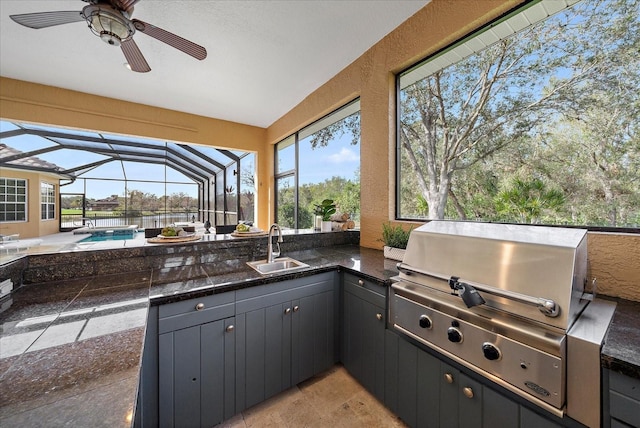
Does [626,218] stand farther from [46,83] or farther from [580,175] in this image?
[46,83]

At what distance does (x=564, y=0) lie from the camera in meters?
1.37

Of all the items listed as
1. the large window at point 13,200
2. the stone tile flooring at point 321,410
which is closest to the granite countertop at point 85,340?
the stone tile flooring at point 321,410

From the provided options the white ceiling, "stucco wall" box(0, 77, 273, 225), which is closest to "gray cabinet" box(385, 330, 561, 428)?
the white ceiling

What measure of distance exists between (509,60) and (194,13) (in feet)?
8.22

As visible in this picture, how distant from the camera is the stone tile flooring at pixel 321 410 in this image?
1437 mm

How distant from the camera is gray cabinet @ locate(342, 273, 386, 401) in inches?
58.6

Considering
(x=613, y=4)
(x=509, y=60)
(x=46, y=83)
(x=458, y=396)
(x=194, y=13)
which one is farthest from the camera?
(x=46, y=83)

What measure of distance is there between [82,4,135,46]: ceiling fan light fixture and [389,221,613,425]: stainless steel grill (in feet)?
7.65

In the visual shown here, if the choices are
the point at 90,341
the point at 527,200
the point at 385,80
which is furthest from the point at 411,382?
the point at 385,80

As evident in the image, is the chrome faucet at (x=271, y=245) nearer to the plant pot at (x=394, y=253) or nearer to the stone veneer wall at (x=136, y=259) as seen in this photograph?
the stone veneer wall at (x=136, y=259)

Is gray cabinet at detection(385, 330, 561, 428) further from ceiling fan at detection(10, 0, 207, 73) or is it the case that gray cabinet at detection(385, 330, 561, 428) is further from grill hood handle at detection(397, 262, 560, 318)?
ceiling fan at detection(10, 0, 207, 73)

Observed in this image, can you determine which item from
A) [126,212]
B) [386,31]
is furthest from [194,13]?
[126,212]

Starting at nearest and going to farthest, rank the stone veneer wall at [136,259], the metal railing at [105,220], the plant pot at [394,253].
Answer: the stone veneer wall at [136,259]
the plant pot at [394,253]
the metal railing at [105,220]

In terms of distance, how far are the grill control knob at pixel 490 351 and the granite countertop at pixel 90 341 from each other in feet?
0.90
